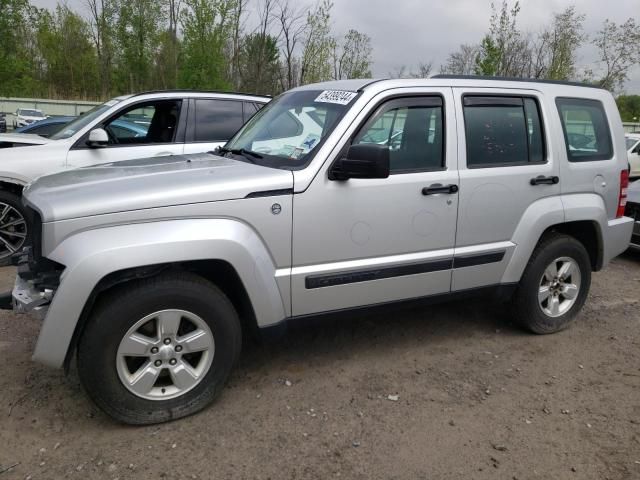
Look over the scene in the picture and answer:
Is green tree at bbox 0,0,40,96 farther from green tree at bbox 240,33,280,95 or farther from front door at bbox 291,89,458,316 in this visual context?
front door at bbox 291,89,458,316

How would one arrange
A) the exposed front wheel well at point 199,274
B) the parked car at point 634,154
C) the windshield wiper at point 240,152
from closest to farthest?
1. the exposed front wheel well at point 199,274
2. the windshield wiper at point 240,152
3. the parked car at point 634,154

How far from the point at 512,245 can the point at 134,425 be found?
282 centimetres

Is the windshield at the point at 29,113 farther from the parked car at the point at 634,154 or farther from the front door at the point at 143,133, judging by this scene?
the parked car at the point at 634,154

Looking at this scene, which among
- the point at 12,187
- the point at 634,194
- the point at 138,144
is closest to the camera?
the point at 12,187

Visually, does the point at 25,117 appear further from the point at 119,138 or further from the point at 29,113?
the point at 119,138

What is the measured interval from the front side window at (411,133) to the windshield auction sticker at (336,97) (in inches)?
8.3

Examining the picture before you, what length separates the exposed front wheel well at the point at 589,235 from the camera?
14.2 ft

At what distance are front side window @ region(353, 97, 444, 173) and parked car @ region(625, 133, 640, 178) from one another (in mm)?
9856

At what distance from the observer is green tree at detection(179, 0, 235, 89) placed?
1953 centimetres

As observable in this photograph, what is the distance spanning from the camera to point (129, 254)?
2660 mm

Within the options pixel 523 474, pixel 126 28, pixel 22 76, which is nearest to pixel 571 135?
pixel 523 474

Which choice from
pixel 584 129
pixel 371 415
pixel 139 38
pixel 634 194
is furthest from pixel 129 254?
pixel 139 38

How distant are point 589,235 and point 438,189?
5.81 feet

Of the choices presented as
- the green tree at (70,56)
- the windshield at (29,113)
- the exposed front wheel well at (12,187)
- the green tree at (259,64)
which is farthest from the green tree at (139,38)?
the exposed front wheel well at (12,187)
